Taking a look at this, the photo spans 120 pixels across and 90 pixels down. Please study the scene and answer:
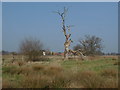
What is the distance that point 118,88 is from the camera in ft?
20.6

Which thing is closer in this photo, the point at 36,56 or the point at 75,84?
the point at 75,84

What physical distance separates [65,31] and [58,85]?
28.6 metres

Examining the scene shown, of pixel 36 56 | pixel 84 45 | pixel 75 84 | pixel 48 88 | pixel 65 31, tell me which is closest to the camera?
pixel 48 88

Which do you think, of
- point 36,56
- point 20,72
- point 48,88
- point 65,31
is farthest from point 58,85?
point 65,31

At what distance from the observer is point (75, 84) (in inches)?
293

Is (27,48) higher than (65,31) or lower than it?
lower

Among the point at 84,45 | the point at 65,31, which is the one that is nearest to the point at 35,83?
the point at 65,31

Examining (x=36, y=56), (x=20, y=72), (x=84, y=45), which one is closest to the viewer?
(x=20, y=72)

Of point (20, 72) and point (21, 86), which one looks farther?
point (20, 72)

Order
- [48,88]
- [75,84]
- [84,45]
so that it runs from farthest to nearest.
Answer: [84,45] < [75,84] < [48,88]

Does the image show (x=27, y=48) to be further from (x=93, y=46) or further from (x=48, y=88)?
(x=93, y=46)

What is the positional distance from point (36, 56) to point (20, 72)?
17.8 meters

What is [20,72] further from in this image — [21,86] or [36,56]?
[36,56]

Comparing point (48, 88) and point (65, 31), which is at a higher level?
point (65, 31)
